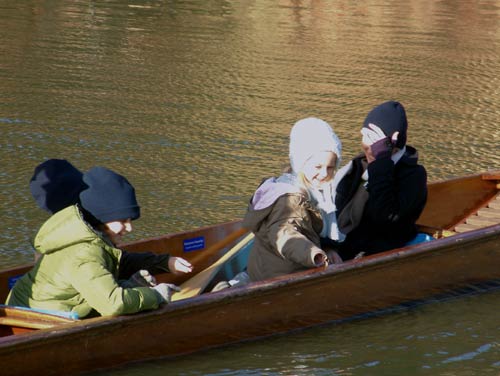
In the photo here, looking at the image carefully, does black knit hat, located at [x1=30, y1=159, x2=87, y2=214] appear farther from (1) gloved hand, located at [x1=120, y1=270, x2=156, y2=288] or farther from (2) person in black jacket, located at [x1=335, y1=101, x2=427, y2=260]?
(2) person in black jacket, located at [x1=335, y1=101, x2=427, y2=260]

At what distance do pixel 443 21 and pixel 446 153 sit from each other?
11.3 m

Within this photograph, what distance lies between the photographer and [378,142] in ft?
21.4

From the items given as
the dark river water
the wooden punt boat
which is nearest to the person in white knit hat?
the wooden punt boat

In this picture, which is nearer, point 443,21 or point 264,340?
point 264,340

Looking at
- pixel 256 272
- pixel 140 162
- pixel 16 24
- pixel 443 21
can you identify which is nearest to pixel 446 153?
pixel 140 162

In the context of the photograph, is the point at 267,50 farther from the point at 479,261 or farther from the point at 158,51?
the point at 479,261

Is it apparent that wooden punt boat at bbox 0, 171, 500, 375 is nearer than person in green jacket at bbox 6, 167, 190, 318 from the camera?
No

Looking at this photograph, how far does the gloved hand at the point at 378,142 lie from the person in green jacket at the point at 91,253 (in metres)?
1.90

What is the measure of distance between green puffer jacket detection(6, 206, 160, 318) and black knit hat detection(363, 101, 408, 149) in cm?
199

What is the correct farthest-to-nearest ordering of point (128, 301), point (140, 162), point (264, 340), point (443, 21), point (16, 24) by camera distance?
point (443, 21) → point (16, 24) → point (140, 162) → point (264, 340) → point (128, 301)

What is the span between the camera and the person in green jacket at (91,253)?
5.12 metres

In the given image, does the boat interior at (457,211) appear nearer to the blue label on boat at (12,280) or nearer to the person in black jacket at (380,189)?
the person in black jacket at (380,189)

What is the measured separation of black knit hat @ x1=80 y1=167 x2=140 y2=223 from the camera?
202 inches

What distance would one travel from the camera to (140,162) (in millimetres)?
9930
